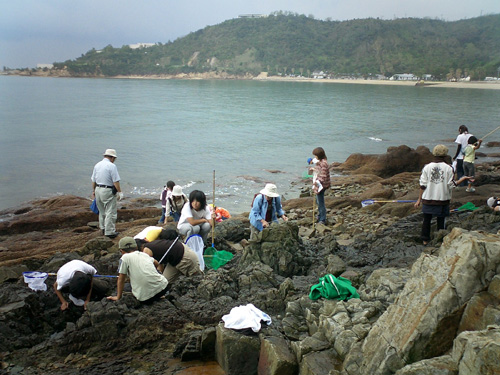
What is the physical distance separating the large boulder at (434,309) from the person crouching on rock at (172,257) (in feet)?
12.0

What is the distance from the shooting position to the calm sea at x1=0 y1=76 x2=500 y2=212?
→ 22.7 m

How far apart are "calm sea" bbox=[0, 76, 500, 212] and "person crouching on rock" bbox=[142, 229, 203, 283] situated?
10111 mm

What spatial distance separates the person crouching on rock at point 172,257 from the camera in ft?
23.5

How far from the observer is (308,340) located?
5.04m

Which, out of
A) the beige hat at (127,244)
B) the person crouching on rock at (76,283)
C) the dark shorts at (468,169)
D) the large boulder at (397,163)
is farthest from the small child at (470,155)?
the person crouching on rock at (76,283)

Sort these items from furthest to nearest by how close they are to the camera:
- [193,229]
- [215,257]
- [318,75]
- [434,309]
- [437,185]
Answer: [318,75]
[215,257]
[193,229]
[437,185]
[434,309]

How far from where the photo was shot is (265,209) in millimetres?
8656

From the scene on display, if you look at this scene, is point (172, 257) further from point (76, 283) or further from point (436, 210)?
point (436, 210)

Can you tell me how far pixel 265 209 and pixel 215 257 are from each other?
1.29 m

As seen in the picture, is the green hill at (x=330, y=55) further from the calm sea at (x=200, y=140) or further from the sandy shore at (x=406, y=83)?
the calm sea at (x=200, y=140)

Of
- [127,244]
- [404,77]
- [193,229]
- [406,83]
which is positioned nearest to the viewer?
[127,244]

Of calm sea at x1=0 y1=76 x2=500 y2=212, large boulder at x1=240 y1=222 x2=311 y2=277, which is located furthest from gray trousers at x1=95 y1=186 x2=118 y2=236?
calm sea at x1=0 y1=76 x2=500 y2=212

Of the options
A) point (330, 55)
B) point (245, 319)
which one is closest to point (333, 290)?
point (245, 319)

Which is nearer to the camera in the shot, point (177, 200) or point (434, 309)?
point (434, 309)
